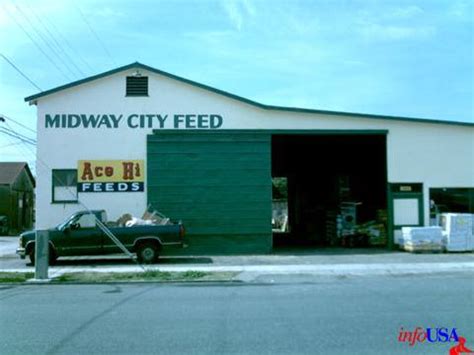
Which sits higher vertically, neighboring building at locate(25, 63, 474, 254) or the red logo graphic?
neighboring building at locate(25, 63, 474, 254)

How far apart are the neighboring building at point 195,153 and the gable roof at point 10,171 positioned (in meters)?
30.0

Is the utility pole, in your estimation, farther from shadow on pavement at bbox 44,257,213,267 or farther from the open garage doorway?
the open garage doorway

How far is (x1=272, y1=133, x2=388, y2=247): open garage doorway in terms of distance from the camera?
2605 centimetres

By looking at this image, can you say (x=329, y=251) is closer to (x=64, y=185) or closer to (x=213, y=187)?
(x=213, y=187)

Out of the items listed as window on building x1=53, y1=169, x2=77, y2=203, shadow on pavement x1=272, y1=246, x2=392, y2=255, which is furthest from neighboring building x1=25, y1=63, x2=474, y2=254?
shadow on pavement x1=272, y1=246, x2=392, y2=255

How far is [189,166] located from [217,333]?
47.9ft

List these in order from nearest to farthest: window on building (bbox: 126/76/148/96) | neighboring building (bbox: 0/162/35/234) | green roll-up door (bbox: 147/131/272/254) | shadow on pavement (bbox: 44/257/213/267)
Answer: shadow on pavement (bbox: 44/257/213/267) < green roll-up door (bbox: 147/131/272/254) < window on building (bbox: 126/76/148/96) < neighboring building (bbox: 0/162/35/234)

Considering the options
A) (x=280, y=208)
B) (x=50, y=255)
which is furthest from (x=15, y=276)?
(x=280, y=208)

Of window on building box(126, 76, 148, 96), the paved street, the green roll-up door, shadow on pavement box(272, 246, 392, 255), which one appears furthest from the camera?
window on building box(126, 76, 148, 96)

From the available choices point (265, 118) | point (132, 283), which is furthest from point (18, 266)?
point (265, 118)

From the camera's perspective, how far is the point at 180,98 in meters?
22.7

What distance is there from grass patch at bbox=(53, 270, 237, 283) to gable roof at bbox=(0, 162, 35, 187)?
121 feet

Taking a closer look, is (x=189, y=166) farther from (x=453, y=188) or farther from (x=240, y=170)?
(x=453, y=188)

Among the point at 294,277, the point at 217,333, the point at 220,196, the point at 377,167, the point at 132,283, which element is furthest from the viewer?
the point at 377,167
